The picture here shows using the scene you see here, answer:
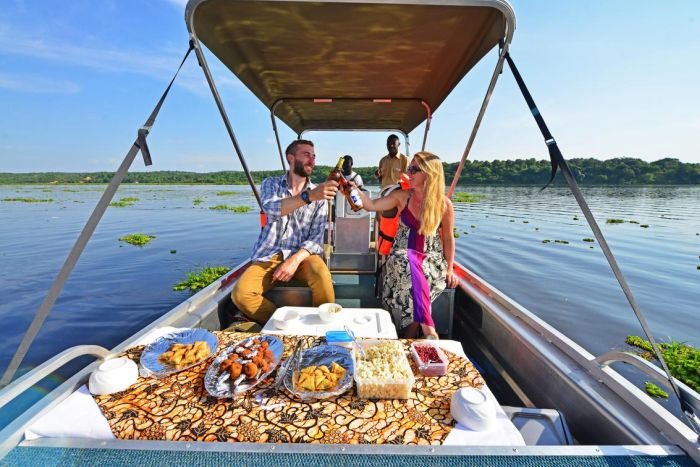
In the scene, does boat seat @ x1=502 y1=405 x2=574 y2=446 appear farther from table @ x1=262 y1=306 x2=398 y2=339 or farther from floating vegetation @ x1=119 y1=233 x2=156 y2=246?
floating vegetation @ x1=119 y1=233 x2=156 y2=246

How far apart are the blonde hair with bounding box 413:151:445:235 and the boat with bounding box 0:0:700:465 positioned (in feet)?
1.88

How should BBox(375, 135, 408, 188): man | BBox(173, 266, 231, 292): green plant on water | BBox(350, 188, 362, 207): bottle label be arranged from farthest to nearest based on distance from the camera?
BBox(173, 266, 231, 292): green plant on water
BBox(375, 135, 408, 188): man
BBox(350, 188, 362, 207): bottle label

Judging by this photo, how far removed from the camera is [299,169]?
10.7 feet

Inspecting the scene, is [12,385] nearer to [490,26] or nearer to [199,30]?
[199,30]

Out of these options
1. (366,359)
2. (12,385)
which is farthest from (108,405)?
(366,359)

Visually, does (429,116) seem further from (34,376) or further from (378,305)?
(34,376)

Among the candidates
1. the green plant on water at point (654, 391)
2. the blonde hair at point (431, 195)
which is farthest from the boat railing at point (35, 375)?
the green plant on water at point (654, 391)

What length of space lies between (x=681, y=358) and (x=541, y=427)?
5863 mm

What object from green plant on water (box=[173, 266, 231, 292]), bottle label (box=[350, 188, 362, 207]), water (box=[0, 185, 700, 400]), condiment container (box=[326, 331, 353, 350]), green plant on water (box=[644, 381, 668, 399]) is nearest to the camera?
condiment container (box=[326, 331, 353, 350])

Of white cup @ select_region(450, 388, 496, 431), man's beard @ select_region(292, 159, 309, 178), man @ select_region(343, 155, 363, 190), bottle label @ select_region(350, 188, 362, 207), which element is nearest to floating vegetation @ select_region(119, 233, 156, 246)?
man @ select_region(343, 155, 363, 190)

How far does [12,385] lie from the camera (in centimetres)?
119

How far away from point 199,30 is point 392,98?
8.82 feet

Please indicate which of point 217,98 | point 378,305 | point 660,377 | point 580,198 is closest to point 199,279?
point 378,305

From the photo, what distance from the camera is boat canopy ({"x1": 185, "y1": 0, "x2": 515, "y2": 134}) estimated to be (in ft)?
6.40
